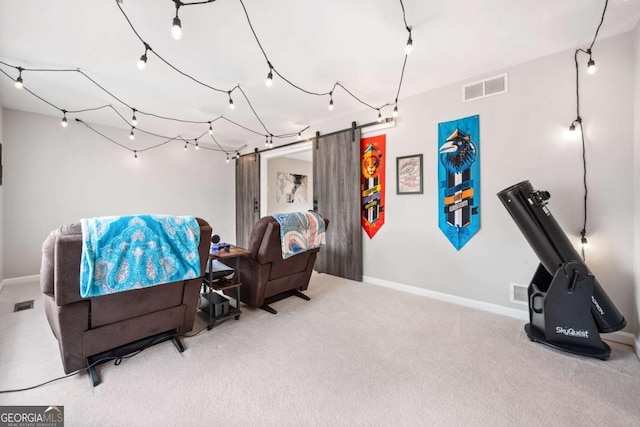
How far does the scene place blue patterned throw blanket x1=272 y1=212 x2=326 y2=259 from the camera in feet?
8.38

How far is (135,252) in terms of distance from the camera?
1.67m

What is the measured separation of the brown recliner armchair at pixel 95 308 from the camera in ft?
4.89

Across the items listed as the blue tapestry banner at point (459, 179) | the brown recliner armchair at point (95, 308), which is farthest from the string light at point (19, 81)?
the blue tapestry banner at point (459, 179)

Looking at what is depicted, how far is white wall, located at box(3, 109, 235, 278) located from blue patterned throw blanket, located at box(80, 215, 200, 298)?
11.5ft

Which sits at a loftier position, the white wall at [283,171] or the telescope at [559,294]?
the white wall at [283,171]

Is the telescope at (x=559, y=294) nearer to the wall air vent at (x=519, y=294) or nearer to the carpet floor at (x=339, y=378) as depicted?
the carpet floor at (x=339, y=378)

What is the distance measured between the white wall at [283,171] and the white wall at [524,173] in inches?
132

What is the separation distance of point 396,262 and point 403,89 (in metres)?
2.18

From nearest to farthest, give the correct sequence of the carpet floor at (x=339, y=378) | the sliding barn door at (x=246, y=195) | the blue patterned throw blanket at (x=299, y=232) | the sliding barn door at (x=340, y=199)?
the carpet floor at (x=339, y=378) < the blue patterned throw blanket at (x=299, y=232) < the sliding barn door at (x=340, y=199) < the sliding barn door at (x=246, y=195)

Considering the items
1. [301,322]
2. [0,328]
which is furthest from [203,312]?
[0,328]

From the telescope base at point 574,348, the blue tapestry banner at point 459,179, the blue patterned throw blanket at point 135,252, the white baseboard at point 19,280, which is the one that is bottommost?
the telescope base at point 574,348

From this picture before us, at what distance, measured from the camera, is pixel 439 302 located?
9.60 ft

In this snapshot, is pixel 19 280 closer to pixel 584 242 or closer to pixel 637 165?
pixel 584 242

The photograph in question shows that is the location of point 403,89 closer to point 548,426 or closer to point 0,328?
point 548,426
